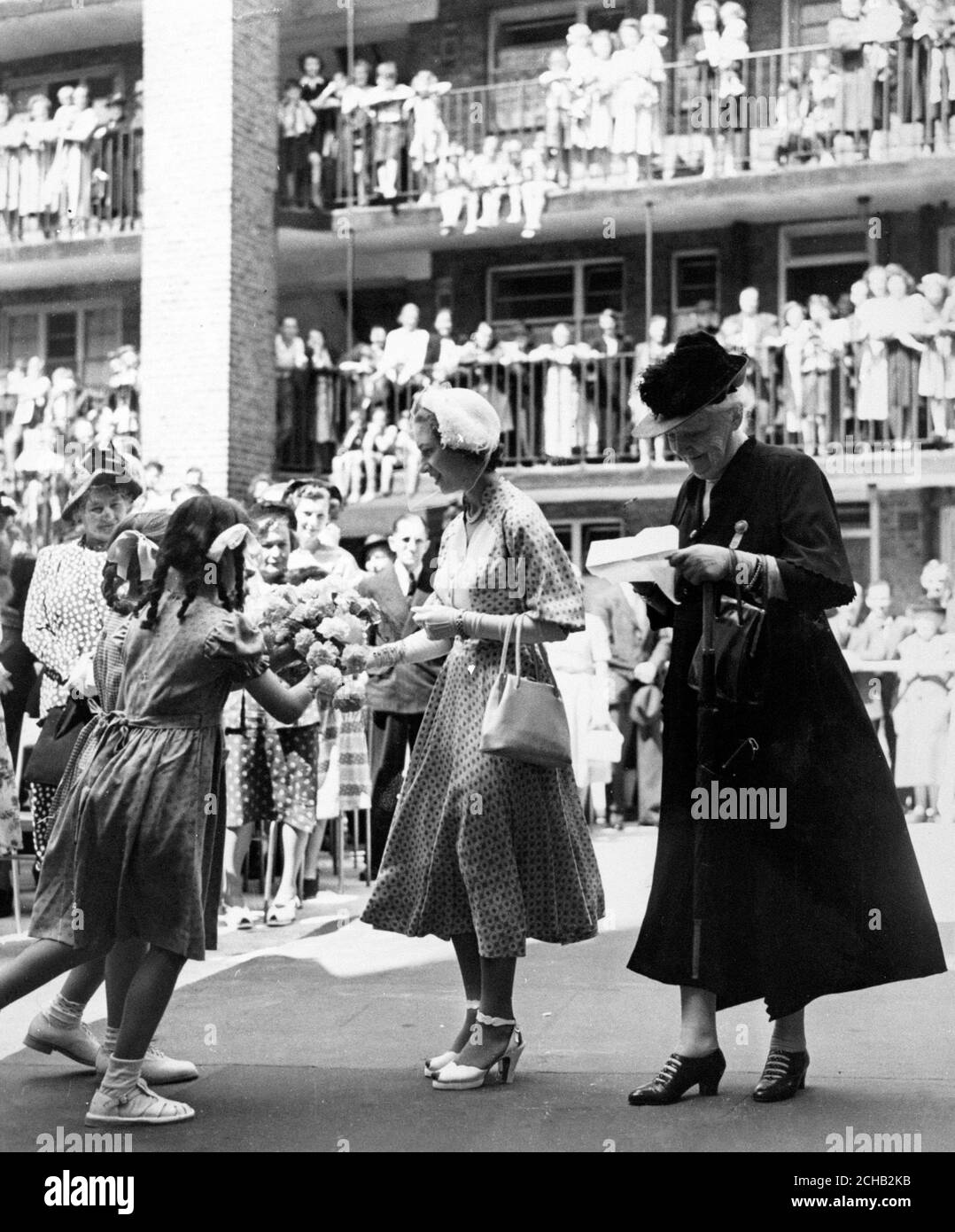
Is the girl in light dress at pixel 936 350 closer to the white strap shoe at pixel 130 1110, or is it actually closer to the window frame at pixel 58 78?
the window frame at pixel 58 78

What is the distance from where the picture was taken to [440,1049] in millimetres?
6020

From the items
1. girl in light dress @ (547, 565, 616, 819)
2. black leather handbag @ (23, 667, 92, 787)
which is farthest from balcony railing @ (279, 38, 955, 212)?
black leather handbag @ (23, 667, 92, 787)

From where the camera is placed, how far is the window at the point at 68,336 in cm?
2270

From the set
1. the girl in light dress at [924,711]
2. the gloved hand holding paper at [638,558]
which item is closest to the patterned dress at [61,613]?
the gloved hand holding paper at [638,558]

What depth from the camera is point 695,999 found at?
5191 mm

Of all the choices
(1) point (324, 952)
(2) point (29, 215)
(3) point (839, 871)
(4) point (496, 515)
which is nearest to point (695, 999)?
(3) point (839, 871)

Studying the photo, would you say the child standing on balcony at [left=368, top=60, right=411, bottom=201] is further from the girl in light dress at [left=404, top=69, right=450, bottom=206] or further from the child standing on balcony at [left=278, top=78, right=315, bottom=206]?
the child standing on balcony at [left=278, top=78, right=315, bottom=206]

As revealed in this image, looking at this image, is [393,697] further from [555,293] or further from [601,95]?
[555,293]

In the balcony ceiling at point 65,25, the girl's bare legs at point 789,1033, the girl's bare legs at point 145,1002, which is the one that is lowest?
the girl's bare legs at point 789,1033

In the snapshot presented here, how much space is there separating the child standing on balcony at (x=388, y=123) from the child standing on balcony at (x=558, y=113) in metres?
1.58

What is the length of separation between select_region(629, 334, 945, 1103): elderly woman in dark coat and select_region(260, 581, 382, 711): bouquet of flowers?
1.03 metres

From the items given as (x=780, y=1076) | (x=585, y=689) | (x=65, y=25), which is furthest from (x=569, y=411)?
(x=780, y=1076)

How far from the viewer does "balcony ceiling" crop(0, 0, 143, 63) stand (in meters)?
20.7
